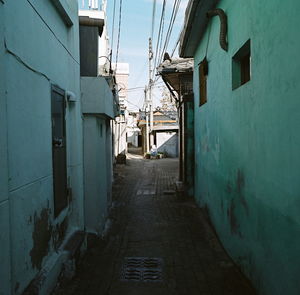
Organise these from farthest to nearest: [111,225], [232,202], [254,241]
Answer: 1. [111,225]
2. [232,202]
3. [254,241]

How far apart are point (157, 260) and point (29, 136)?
3.32 m

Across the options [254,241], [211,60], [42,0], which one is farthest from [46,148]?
[211,60]

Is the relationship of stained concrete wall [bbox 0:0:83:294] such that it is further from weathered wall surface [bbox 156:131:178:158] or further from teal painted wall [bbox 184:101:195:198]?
weathered wall surface [bbox 156:131:178:158]

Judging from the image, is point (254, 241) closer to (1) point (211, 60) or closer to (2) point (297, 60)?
(2) point (297, 60)

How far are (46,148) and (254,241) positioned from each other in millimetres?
2966

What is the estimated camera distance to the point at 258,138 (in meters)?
3.61

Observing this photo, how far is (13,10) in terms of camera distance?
2744 mm

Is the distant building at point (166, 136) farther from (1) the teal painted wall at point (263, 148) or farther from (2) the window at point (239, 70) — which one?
(2) the window at point (239, 70)

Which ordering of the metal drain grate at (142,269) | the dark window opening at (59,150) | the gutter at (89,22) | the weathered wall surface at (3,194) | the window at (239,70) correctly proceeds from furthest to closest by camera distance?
the gutter at (89,22), the window at (239,70), the metal drain grate at (142,269), the dark window opening at (59,150), the weathered wall surface at (3,194)

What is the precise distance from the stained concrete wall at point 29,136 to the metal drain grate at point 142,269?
1208 millimetres

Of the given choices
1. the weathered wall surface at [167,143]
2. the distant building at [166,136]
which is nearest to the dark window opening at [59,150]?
the distant building at [166,136]

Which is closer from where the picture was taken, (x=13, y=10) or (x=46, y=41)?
→ (x=13, y=10)

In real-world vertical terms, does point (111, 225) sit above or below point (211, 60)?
below

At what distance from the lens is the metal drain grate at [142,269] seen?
454cm
